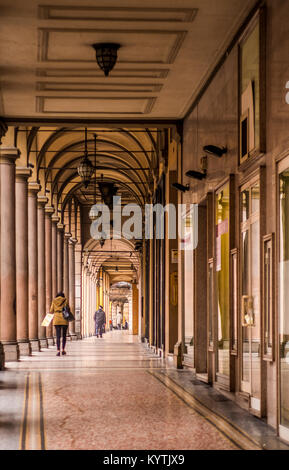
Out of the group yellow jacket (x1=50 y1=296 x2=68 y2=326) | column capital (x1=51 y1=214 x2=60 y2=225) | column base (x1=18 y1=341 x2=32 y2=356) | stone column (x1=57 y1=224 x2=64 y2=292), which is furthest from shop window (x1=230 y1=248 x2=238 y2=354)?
stone column (x1=57 y1=224 x2=64 y2=292)

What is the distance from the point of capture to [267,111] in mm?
7906

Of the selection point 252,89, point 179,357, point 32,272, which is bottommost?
point 179,357

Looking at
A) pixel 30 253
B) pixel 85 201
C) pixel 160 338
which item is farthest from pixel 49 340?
pixel 85 201

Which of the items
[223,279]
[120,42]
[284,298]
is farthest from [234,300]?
[120,42]

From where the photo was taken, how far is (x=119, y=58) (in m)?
11.1

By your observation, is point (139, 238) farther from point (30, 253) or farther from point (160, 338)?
point (160, 338)

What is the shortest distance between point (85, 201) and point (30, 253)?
59.5 feet

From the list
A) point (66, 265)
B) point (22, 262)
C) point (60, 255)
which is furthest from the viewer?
point (66, 265)

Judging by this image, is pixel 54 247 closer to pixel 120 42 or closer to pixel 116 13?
pixel 120 42

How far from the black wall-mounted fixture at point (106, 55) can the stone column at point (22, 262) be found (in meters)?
9.32

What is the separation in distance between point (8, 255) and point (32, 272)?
505cm

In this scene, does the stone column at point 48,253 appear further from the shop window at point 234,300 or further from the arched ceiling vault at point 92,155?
the shop window at point 234,300

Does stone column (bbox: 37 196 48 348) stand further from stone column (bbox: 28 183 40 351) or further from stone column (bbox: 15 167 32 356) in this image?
stone column (bbox: 15 167 32 356)

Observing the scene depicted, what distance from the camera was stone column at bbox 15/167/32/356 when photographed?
751 inches
